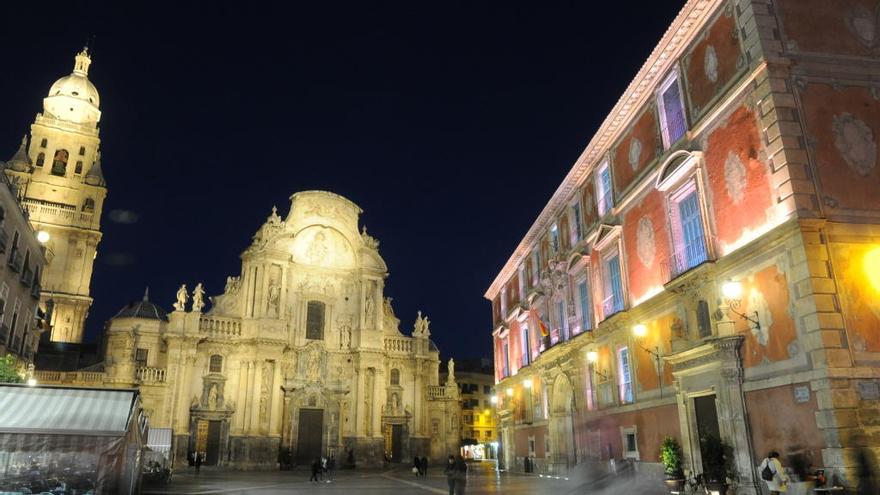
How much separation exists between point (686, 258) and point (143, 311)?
35805 mm

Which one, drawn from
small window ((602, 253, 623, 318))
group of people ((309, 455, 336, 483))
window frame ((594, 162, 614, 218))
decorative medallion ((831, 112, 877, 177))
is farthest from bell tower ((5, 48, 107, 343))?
decorative medallion ((831, 112, 877, 177))

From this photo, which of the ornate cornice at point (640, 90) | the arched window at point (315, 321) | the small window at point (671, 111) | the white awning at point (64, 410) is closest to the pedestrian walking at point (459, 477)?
the white awning at point (64, 410)

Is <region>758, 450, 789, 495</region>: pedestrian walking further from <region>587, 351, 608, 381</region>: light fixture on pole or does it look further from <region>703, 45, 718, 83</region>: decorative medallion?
<region>587, 351, 608, 381</region>: light fixture on pole

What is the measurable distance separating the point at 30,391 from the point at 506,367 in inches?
1151

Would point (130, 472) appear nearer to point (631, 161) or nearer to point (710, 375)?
point (710, 375)

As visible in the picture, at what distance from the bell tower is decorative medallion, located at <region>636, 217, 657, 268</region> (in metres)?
46.6

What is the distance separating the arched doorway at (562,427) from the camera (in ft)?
87.9

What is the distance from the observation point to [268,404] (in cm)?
3853

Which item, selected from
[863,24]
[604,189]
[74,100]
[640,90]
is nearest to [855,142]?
[863,24]

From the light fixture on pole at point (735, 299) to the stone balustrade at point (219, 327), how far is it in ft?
105

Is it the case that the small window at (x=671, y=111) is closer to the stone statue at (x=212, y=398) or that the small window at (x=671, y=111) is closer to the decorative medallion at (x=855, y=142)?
the decorative medallion at (x=855, y=142)

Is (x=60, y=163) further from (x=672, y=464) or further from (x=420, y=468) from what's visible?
(x=672, y=464)

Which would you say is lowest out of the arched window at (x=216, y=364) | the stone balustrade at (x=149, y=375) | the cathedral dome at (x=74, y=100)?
the stone balustrade at (x=149, y=375)

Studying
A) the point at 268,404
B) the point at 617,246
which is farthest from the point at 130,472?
the point at 268,404
